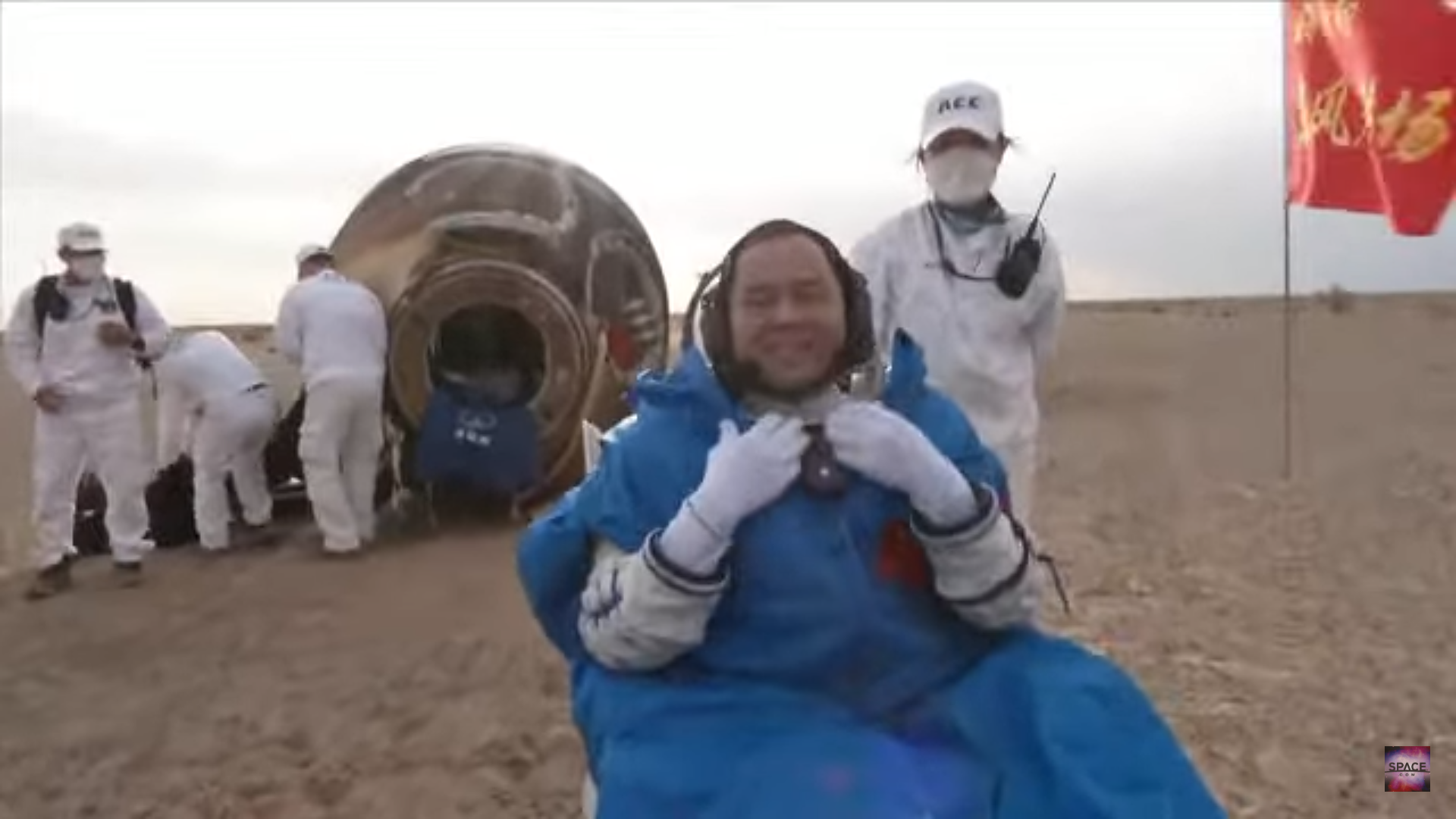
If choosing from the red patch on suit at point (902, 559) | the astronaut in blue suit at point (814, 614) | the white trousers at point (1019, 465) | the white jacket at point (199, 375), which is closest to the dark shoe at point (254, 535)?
the white jacket at point (199, 375)

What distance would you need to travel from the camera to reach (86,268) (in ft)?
31.0

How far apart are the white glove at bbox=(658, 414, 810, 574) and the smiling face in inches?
6.8

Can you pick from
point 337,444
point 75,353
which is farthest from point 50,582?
point 337,444

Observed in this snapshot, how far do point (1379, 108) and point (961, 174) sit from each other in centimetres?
232

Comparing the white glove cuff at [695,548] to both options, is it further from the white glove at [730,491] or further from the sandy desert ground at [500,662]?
the sandy desert ground at [500,662]

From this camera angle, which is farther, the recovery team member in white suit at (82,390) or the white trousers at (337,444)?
the white trousers at (337,444)

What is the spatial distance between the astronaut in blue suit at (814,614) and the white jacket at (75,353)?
650 centimetres

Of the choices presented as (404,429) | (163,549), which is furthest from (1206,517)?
(163,549)

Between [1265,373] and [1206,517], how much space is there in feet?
42.2

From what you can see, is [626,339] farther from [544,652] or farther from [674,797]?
[674,797]

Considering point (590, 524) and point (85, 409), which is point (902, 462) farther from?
point (85, 409)

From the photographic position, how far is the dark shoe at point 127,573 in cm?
962

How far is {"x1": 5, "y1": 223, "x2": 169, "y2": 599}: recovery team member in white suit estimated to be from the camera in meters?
9.41

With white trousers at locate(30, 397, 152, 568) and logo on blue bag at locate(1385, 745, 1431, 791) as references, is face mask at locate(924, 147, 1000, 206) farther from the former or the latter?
white trousers at locate(30, 397, 152, 568)
